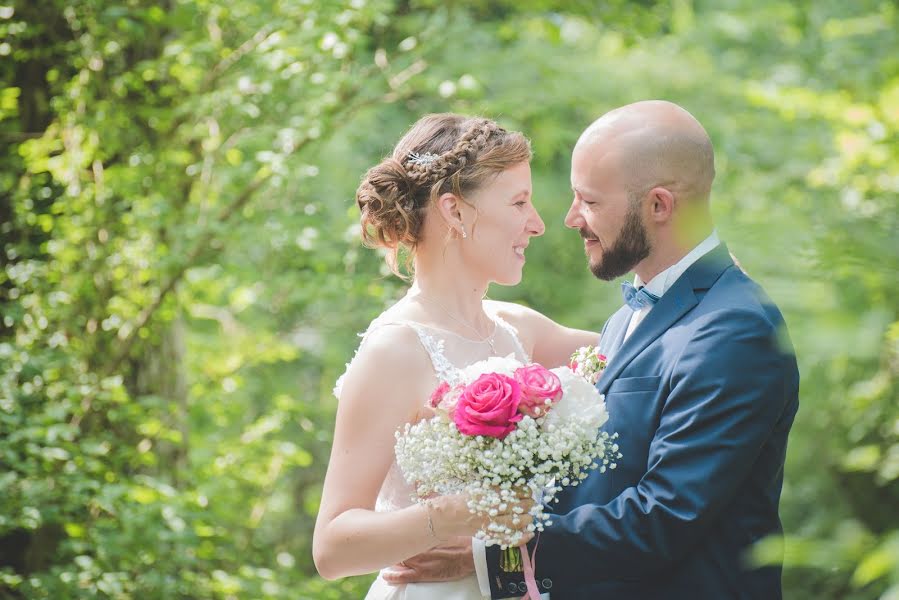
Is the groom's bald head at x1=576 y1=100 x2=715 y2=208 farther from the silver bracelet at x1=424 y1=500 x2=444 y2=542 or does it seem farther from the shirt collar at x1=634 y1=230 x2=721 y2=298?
the silver bracelet at x1=424 y1=500 x2=444 y2=542

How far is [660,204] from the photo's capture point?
2752 mm

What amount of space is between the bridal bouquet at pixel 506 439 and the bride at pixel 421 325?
154 millimetres

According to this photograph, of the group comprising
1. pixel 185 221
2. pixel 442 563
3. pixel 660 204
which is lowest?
pixel 185 221

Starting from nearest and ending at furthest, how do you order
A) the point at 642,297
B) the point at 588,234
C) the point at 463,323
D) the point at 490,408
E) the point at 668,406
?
the point at 490,408
the point at 668,406
the point at 642,297
the point at 588,234
the point at 463,323

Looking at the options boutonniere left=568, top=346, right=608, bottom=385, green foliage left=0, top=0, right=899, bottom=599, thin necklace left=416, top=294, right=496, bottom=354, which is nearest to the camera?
boutonniere left=568, top=346, right=608, bottom=385

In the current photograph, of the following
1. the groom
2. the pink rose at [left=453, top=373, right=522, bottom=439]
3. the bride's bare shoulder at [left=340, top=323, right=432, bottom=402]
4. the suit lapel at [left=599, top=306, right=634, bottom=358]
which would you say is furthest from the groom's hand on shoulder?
the suit lapel at [left=599, top=306, right=634, bottom=358]

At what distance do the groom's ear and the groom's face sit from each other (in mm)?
38

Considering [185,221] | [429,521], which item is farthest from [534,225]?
[185,221]

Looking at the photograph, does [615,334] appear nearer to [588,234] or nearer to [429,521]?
[588,234]

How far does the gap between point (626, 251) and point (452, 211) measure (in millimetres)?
590

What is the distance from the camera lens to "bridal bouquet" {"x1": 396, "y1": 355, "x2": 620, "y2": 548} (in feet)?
7.63

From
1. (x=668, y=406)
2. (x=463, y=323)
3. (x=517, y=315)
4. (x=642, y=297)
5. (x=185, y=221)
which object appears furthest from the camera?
(x=185, y=221)

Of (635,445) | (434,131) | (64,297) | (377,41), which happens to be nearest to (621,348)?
(635,445)

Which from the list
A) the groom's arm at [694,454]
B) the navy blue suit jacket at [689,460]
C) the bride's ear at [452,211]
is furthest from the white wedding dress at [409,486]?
the groom's arm at [694,454]
